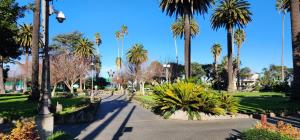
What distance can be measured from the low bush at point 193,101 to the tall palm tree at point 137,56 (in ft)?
245

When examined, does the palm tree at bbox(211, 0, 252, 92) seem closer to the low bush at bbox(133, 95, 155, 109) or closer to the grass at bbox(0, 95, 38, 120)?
the low bush at bbox(133, 95, 155, 109)

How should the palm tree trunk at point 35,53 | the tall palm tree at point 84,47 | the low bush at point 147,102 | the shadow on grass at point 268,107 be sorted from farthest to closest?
the tall palm tree at point 84,47 < the palm tree trunk at point 35,53 < the low bush at point 147,102 < the shadow on grass at point 268,107

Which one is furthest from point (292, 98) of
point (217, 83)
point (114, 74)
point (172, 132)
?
point (114, 74)

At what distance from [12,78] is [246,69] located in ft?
302

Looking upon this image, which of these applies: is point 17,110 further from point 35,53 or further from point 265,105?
point 265,105

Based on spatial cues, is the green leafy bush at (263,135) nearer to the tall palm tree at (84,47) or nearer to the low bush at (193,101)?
the low bush at (193,101)

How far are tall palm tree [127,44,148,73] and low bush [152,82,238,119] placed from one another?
74821mm

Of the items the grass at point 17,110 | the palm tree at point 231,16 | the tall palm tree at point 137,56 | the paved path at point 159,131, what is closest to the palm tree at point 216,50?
the tall palm tree at point 137,56

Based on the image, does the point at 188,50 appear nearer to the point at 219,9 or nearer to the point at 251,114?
the point at 251,114

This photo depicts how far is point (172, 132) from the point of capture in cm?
1583

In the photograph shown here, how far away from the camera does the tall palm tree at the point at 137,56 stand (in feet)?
320

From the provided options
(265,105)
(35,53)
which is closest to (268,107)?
(265,105)

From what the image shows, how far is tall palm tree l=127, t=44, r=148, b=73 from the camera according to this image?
97625mm

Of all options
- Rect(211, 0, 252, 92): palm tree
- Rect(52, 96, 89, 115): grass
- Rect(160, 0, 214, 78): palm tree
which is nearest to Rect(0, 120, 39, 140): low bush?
Rect(52, 96, 89, 115): grass
